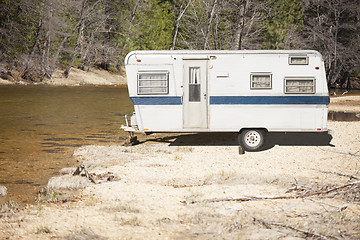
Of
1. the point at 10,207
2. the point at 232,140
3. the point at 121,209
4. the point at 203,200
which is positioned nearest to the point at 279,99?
the point at 232,140

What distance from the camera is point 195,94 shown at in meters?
13.5

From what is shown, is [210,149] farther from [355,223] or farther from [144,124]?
[355,223]

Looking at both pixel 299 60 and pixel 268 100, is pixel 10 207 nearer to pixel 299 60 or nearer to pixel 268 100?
pixel 268 100

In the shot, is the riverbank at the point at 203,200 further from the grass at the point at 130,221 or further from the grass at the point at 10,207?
the grass at the point at 10,207

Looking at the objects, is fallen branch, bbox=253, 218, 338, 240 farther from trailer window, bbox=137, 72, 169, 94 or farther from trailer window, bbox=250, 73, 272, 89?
trailer window, bbox=137, 72, 169, 94

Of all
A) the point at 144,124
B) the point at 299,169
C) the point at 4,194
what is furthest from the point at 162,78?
the point at 4,194

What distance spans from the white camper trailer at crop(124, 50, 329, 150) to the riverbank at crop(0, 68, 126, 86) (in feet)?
107

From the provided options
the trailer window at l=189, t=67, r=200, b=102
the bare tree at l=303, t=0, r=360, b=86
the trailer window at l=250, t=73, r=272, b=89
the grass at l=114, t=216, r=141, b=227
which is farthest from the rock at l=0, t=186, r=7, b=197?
the bare tree at l=303, t=0, r=360, b=86

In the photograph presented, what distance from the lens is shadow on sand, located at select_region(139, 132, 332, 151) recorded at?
14544mm

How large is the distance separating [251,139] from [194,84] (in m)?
2.29

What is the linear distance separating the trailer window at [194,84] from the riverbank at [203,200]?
64.6 inches

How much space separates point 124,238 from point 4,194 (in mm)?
Answer: 3971

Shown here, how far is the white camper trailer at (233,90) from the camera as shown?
43.6 ft

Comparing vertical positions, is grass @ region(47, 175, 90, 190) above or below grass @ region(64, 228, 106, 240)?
below
